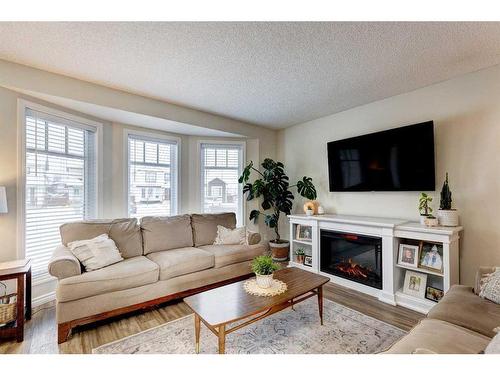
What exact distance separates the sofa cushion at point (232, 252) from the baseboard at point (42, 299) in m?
1.74

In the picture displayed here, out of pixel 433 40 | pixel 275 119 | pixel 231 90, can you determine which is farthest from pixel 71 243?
pixel 433 40

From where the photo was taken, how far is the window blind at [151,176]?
3686 millimetres

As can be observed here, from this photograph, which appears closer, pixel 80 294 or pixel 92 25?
pixel 92 25

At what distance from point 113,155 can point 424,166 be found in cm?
409

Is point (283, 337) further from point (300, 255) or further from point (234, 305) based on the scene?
point (300, 255)

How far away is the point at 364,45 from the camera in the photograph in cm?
197

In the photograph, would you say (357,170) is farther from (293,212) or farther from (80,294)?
(80,294)

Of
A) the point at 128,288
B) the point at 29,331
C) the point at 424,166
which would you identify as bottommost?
the point at 29,331

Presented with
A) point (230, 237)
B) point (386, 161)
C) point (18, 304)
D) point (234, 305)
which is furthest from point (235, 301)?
point (386, 161)

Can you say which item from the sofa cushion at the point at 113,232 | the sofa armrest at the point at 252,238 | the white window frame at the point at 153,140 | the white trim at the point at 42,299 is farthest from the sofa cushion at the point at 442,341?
the white window frame at the point at 153,140

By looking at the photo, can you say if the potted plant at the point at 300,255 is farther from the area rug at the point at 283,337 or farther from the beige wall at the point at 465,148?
the area rug at the point at 283,337

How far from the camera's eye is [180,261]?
267cm

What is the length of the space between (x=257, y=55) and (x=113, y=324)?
9.27ft

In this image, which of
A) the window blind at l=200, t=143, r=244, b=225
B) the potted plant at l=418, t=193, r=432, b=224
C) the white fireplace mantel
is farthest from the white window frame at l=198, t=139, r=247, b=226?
the potted plant at l=418, t=193, r=432, b=224
